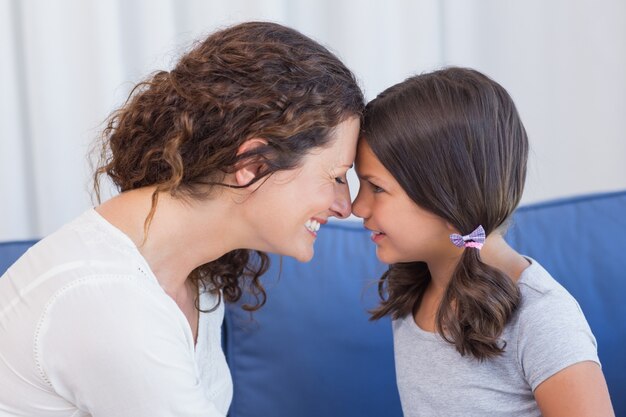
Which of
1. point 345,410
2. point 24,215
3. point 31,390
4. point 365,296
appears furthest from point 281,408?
point 24,215

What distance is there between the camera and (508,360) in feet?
4.08

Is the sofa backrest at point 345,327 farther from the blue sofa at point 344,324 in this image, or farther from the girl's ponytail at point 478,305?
the girl's ponytail at point 478,305

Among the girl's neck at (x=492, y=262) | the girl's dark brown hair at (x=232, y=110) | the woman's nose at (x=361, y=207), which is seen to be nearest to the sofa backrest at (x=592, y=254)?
the girl's neck at (x=492, y=262)

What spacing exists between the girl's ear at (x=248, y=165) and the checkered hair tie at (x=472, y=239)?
12.6 inches

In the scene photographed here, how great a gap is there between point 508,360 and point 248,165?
1.58 feet

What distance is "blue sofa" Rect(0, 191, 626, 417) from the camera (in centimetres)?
155

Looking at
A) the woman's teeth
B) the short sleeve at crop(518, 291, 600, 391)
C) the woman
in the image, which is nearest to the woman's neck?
the woman

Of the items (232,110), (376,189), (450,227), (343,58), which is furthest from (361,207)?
(343,58)

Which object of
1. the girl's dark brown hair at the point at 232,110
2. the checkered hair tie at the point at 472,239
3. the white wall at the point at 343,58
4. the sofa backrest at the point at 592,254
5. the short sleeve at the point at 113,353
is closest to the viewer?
the short sleeve at the point at 113,353

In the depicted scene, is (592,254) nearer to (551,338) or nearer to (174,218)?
(551,338)

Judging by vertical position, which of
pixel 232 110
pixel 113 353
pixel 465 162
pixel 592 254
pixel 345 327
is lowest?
pixel 345 327

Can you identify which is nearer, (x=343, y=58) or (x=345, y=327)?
(x=345, y=327)

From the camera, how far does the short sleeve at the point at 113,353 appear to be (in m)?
1.02

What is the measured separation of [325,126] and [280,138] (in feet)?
0.27
